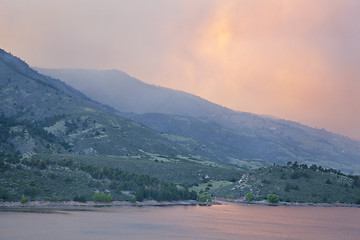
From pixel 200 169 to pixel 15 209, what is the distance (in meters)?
115

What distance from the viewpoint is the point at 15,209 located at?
3268 inches

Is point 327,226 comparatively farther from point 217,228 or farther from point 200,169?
point 200,169

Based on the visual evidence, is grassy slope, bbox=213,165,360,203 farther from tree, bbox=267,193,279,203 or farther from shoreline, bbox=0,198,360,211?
tree, bbox=267,193,279,203

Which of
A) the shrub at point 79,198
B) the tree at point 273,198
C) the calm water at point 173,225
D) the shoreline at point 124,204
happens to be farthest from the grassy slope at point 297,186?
the shrub at point 79,198

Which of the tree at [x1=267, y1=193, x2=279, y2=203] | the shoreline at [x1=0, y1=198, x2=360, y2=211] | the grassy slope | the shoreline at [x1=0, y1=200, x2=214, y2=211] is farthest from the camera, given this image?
the grassy slope

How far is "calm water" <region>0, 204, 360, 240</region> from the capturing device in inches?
2516

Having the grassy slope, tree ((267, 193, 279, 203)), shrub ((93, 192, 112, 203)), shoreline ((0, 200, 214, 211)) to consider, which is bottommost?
shoreline ((0, 200, 214, 211))

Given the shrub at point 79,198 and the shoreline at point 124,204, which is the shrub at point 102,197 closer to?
the shoreline at point 124,204

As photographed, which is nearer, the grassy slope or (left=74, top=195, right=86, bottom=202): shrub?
(left=74, top=195, right=86, bottom=202): shrub

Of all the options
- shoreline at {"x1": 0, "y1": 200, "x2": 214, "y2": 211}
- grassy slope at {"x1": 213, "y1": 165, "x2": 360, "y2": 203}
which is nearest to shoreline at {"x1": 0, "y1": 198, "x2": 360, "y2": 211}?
shoreline at {"x1": 0, "y1": 200, "x2": 214, "y2": 211}

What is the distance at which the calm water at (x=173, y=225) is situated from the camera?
210 ft

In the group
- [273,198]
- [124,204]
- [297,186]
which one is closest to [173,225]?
[124,204]

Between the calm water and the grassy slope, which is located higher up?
the grassy slope

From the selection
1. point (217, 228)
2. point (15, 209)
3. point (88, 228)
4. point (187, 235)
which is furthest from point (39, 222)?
point (217, 228)
